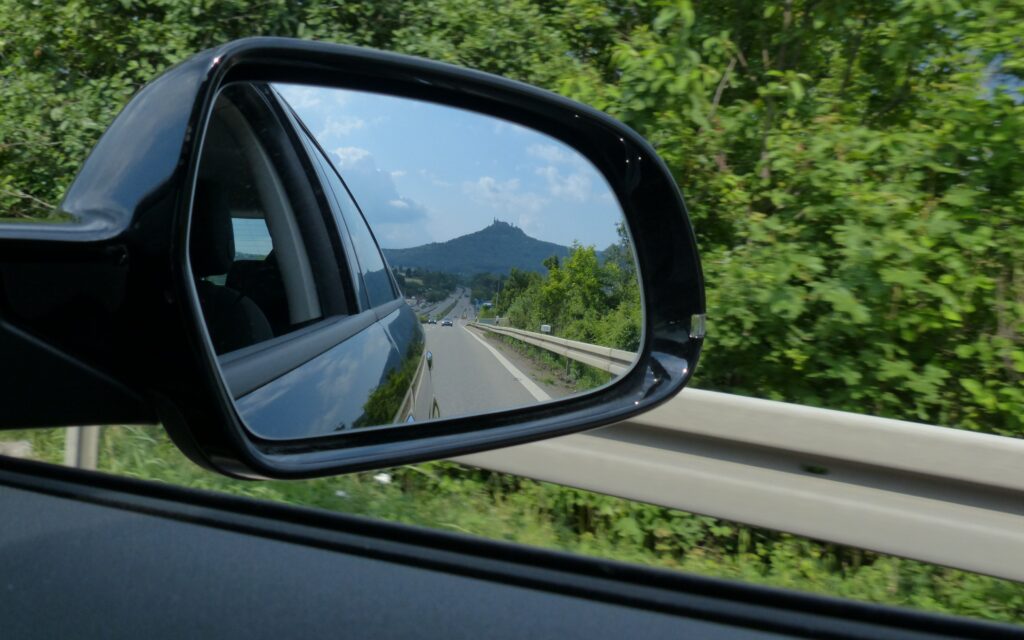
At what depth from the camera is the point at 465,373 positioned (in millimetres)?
1600

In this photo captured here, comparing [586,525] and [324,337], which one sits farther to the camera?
[586,525]

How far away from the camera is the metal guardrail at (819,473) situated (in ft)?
9.66

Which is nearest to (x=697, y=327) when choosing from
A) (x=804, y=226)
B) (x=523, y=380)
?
(x=523, y=380)

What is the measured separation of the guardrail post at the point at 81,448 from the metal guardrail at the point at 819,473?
1379 millimetres

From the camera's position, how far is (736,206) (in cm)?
534

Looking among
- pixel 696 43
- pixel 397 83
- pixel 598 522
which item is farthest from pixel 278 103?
pixel 696 43

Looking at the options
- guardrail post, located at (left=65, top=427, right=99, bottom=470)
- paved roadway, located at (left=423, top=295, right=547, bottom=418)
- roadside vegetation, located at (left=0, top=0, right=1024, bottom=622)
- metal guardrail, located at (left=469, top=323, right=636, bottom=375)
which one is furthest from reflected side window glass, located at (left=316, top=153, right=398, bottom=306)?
guardrail post, located at (left=65, top=427, right=99, bottom=470)

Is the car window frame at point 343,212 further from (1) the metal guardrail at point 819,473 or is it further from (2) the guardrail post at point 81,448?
(2) the guardrail post at point 81,448

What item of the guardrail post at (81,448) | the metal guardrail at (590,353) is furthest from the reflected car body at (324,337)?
the guardrail post at (81,448)

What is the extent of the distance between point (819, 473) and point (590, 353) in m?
1.56

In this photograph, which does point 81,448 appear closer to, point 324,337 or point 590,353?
point 324,337

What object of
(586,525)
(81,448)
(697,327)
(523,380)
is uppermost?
(697,327)

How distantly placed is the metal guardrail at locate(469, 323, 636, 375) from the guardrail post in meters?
2.13

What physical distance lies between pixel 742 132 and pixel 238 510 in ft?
12.6
